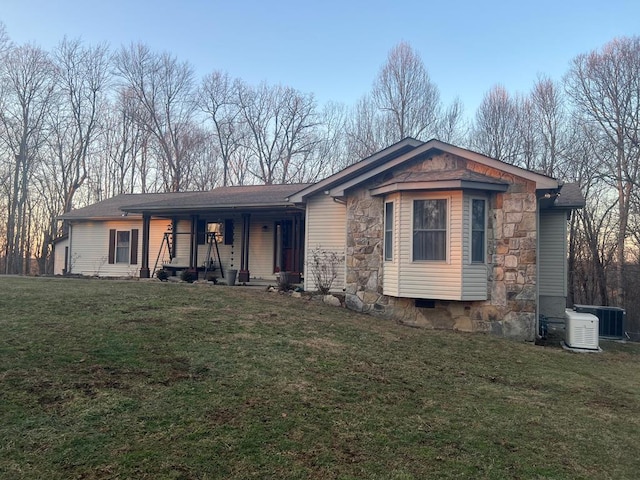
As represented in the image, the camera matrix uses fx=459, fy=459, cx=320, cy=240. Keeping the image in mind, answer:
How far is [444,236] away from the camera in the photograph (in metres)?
9.94

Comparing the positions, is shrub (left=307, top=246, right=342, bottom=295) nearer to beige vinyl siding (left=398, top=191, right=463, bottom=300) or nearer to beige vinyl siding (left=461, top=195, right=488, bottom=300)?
beige vinyl siding (left=398, top=191, right=463, bottom=300)

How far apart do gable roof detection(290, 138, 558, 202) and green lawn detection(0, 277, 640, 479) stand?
12.6 ft

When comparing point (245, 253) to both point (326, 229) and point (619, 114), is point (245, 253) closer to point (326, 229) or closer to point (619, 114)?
point (326, 229)

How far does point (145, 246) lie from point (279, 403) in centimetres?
1329

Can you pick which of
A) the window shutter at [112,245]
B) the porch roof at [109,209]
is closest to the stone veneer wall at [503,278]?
the porch roof at [109,209]

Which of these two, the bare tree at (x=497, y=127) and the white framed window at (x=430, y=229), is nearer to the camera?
the white framed window at (x=430, y=229)

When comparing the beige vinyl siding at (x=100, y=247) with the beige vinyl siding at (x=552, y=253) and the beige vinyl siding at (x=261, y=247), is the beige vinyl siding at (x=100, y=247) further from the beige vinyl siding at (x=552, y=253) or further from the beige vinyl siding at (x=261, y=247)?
the beige vinyl siding at (x=552, y=253)

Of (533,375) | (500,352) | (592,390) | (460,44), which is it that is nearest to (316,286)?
(500,352)

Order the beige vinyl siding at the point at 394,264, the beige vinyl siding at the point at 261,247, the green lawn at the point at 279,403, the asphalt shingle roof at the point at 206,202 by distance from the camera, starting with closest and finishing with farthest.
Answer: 1. the green lawn at the point at 279,403
2. the beige vinyl siding at the point at 394,264
3. the asphalt shingle roof at the point at 206,202
4. the beige vinyl siding at the point at 261,247

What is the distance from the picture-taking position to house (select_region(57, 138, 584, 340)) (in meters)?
9.76

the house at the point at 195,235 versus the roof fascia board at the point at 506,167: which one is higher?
the roof fascia board at the point at 506,167

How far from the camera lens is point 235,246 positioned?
16.6 m

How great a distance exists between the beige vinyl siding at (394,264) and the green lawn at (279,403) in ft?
6.64

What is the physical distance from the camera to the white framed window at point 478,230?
9891 mm
